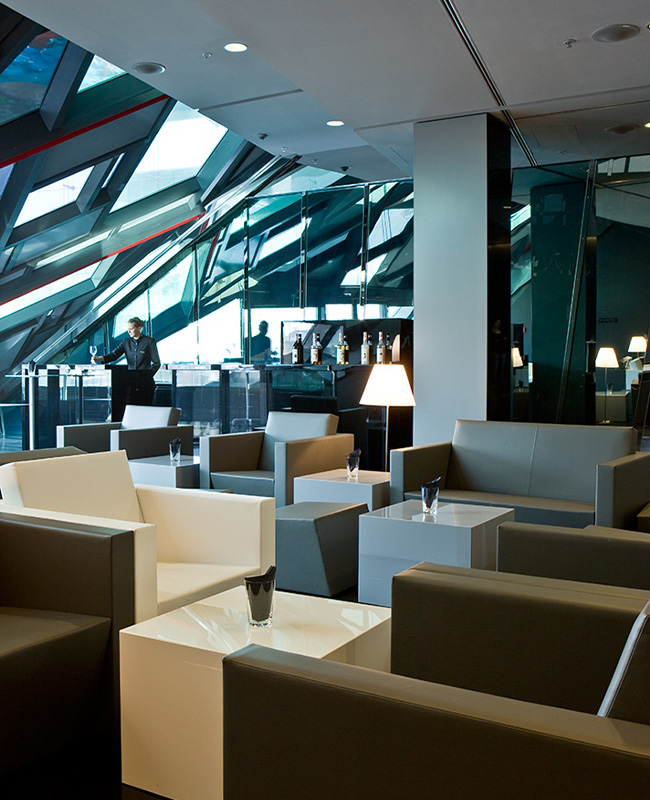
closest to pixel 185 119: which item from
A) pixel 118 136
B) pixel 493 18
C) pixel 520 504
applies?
pixel 118 136

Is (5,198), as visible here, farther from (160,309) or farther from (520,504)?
(520,504)

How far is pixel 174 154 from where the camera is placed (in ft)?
28.7

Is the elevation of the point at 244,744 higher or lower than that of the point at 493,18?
lower

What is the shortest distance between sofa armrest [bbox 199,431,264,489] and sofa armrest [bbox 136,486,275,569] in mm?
2329

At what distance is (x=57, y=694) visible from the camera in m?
2.23

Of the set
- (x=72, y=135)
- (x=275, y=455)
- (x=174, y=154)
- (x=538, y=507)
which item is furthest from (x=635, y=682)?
(x=174, y=154)

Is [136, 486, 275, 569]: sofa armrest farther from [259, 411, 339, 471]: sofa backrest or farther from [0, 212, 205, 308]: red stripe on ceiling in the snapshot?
[0, 212, 205, 308]: red stripe on ceiling

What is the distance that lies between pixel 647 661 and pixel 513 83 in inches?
Answer: 188

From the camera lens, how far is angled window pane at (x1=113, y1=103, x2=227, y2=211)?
8.09 m

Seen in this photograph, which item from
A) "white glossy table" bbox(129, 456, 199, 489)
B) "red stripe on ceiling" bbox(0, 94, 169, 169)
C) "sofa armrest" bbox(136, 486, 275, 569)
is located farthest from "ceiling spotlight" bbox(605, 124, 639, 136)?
"sofa armrest" bbox(136, 486, 275, 569)

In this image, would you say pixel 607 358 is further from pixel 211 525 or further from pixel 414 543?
pixel 211 525

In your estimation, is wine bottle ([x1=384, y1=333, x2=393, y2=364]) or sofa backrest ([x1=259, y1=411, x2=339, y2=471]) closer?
sofa backrest ([x1=259, y1=411, x2=339, y2=471])

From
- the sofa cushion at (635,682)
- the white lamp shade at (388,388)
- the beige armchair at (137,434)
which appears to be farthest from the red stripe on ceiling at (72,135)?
the sofa cushion at (635,682)

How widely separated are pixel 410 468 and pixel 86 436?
3516mm
